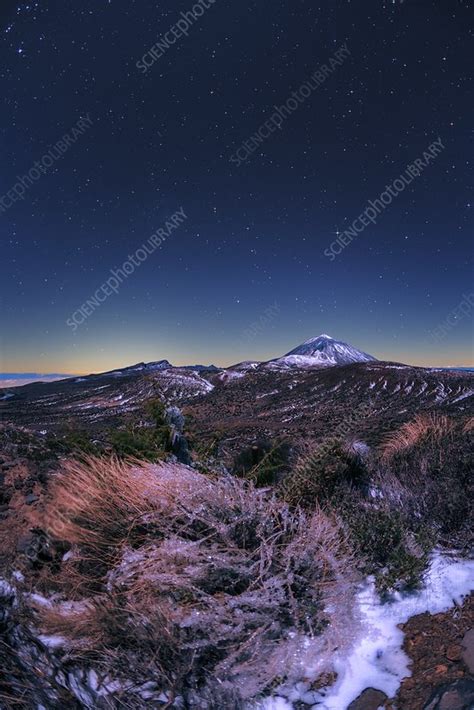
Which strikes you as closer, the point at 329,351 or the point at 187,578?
the point at 187,578

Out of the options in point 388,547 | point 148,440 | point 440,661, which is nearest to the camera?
point 440,661

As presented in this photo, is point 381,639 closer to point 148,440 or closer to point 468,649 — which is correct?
point 468,649

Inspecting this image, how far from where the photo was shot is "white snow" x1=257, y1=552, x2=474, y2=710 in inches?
81.4

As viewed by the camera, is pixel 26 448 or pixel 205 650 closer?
pixel 205 650

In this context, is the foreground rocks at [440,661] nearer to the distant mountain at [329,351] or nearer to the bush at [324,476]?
the bush at [324,476]

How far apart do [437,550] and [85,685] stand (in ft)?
9.86

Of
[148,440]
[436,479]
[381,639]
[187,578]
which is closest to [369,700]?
[381,639]

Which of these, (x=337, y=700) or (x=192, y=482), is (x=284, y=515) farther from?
(x=337, y=700)

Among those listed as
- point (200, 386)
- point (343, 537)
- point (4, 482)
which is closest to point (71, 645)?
point (343, 537)

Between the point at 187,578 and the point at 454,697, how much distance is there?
1.51 meters

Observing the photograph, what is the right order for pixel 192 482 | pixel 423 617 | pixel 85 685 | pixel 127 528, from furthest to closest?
pixel 192 482 → pixel 127 528 → pixel 423 617 → pixel 85 685

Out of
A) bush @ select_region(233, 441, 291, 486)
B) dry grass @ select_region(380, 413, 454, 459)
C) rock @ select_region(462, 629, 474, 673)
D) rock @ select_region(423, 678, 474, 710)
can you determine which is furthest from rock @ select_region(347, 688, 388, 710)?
dry grass @ select_region(380, 413, 454, 459)

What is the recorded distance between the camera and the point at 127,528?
2.80 meters

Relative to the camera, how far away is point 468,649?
218 centimetres
